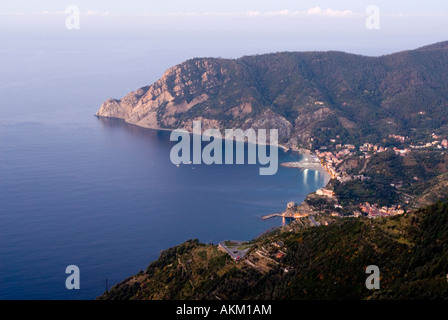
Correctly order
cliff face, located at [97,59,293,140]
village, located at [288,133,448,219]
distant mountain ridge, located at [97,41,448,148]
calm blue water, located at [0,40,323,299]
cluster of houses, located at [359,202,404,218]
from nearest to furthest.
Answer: calm blue water, located at [0,40,323,299] < cluster of houses, located at [359,202,404,218] < village, located at [288,133,448,219] < distant mountain ridge, located at [97,41,448,148] < cliff face, located at [97,59,293,140]

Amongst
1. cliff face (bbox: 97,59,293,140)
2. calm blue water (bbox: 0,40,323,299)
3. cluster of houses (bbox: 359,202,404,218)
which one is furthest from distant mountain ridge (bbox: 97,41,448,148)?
cluster of houses (bbox: 359,202,404,218)

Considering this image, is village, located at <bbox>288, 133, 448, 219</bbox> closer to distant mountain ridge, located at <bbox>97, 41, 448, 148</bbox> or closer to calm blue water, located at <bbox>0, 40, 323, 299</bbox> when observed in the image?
calm blue water, located at <bbox>0, 40, 323, 299</bbox>

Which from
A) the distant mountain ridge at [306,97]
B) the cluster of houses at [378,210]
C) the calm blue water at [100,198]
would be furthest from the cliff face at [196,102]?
the cluster of houses at [378,210]

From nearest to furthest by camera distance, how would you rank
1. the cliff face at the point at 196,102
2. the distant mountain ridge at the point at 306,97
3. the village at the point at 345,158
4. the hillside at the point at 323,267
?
the hillside at the point at 323,267
the village at the point at 345,158
the distant mountain ridge at the point at 306,97
the cliff face at the point at 196,102

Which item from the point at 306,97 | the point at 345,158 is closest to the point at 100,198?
the point at 345,158

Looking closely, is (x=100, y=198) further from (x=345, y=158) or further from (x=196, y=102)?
(x=196, y=102)

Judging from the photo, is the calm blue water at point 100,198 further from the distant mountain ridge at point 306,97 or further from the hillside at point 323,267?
the distant mountain ridge at point 306,97
